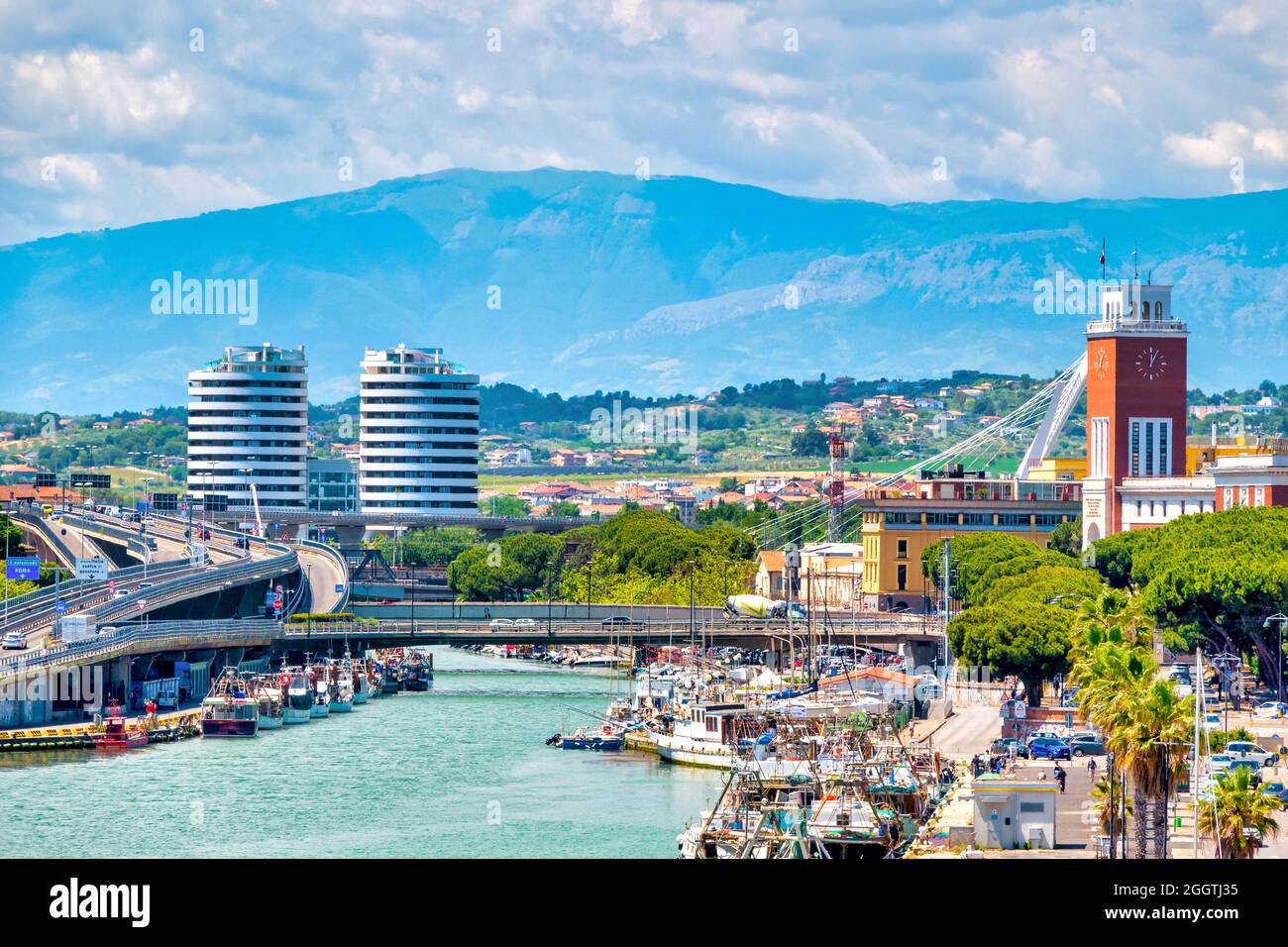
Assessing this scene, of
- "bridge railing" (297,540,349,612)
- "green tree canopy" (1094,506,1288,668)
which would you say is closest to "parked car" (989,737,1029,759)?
"green tree canopy" (1094,506,1288,668)

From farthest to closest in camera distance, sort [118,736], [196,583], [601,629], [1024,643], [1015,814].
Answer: [601,629] → [196,583] → [1024,643] → [118,736] → [1015,814]

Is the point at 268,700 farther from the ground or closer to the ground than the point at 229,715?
farther from the ground

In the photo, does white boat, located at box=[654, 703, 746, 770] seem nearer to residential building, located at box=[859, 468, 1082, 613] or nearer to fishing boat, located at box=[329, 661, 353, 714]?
fishing boat, located at box=[329, 661, 353, 714]

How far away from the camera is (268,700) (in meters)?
90.1

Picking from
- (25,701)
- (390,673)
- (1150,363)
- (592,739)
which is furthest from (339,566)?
(25,701)

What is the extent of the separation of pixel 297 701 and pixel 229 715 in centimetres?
835

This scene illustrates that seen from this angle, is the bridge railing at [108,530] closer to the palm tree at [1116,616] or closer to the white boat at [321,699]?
the white boat at [321,699]

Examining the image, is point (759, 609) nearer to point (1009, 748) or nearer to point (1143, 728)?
point (1009, 748)

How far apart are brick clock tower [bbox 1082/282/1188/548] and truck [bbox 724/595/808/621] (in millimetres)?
19846

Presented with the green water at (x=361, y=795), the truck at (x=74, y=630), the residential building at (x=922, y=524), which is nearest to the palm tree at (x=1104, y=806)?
the green water at (x=361, y=795)

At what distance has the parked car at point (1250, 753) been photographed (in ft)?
186

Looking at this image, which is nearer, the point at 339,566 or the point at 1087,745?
the point at 1087,745
